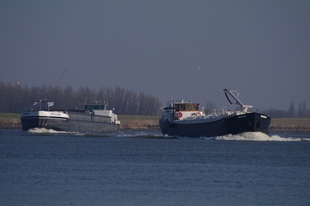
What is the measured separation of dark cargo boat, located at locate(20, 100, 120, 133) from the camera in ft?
405

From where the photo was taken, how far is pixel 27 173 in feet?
170

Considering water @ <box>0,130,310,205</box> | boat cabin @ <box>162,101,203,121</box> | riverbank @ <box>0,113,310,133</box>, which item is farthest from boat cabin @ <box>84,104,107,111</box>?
water @ <box>0,130,310,205</box>

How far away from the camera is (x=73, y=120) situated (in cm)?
13150

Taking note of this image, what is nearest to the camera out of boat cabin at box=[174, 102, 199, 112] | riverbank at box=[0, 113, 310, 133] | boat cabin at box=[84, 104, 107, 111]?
boat cabin at box=[174, 102, 199, 112]

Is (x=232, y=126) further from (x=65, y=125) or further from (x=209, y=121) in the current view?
(x=65, y=125)

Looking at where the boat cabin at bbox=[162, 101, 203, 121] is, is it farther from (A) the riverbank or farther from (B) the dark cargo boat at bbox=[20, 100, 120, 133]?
(A) the riverbank

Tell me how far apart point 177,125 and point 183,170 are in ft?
197

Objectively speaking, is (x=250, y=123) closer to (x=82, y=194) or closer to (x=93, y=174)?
(x=93, y=174)

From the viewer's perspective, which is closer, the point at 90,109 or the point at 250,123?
the point at 250,123

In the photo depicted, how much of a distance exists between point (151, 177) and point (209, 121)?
5546cm

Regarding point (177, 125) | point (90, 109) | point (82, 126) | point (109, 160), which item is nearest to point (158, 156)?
point (109, 160)

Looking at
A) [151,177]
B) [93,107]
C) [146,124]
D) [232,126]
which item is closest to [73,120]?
[93,107]

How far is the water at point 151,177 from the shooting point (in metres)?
41.2

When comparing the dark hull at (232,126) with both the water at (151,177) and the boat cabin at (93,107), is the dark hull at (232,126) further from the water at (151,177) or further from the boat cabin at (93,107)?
the boat cabin at (93,107)
